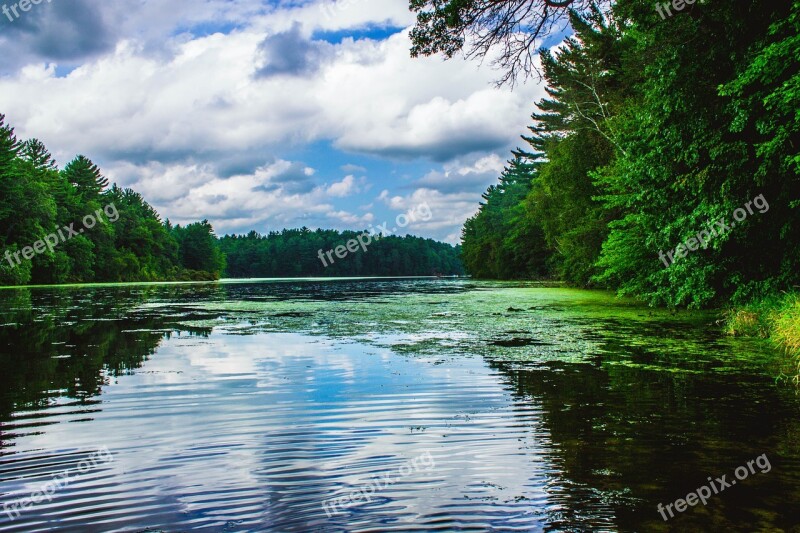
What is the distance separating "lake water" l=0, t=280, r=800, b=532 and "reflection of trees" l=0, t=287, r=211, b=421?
8 cm

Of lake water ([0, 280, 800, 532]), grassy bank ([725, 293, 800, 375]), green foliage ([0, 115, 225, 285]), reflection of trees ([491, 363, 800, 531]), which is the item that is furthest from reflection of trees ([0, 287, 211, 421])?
green foliage ([0, 115, 225, 285])

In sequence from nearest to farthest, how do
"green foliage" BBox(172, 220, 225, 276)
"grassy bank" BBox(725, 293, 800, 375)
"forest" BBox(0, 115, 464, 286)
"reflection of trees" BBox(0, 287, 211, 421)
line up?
"reflection of trees" BBox(0, 287, 211, 421) < "grassy bank" BBox(725, 293, 800, 375) < "forest" BBox(0, 115, 464, 286) < "green foliage" BBox(172, 220, 225, 276)

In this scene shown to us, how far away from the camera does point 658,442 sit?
5.22 metres

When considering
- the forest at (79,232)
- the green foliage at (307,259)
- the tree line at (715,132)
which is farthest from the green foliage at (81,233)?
the tree line at (715,132)

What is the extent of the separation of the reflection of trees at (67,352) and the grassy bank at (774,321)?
431 inches

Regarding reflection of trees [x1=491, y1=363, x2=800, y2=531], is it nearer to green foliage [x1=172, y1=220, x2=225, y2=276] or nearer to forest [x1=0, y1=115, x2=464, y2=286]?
forest [x1=0, y1=115, x2=464, y2=286]

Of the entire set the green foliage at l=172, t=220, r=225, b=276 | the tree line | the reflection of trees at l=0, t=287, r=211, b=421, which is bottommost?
the reflection of trees at l=0, t=287, r=211, b=421

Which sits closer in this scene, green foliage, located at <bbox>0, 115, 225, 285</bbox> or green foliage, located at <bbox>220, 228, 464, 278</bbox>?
green foliage, located at <bbox>0, 115, 225, 285</bbox>

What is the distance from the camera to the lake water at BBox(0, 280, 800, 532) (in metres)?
3.74

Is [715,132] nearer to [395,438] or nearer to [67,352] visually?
[395,438]

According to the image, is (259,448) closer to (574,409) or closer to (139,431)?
(139,431)

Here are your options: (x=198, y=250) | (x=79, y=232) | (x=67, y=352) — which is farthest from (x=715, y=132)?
(x=198, y=250)

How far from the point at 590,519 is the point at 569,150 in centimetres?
3248

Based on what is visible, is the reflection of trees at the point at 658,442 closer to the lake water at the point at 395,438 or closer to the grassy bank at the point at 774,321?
the lake water at the point at 395,438
